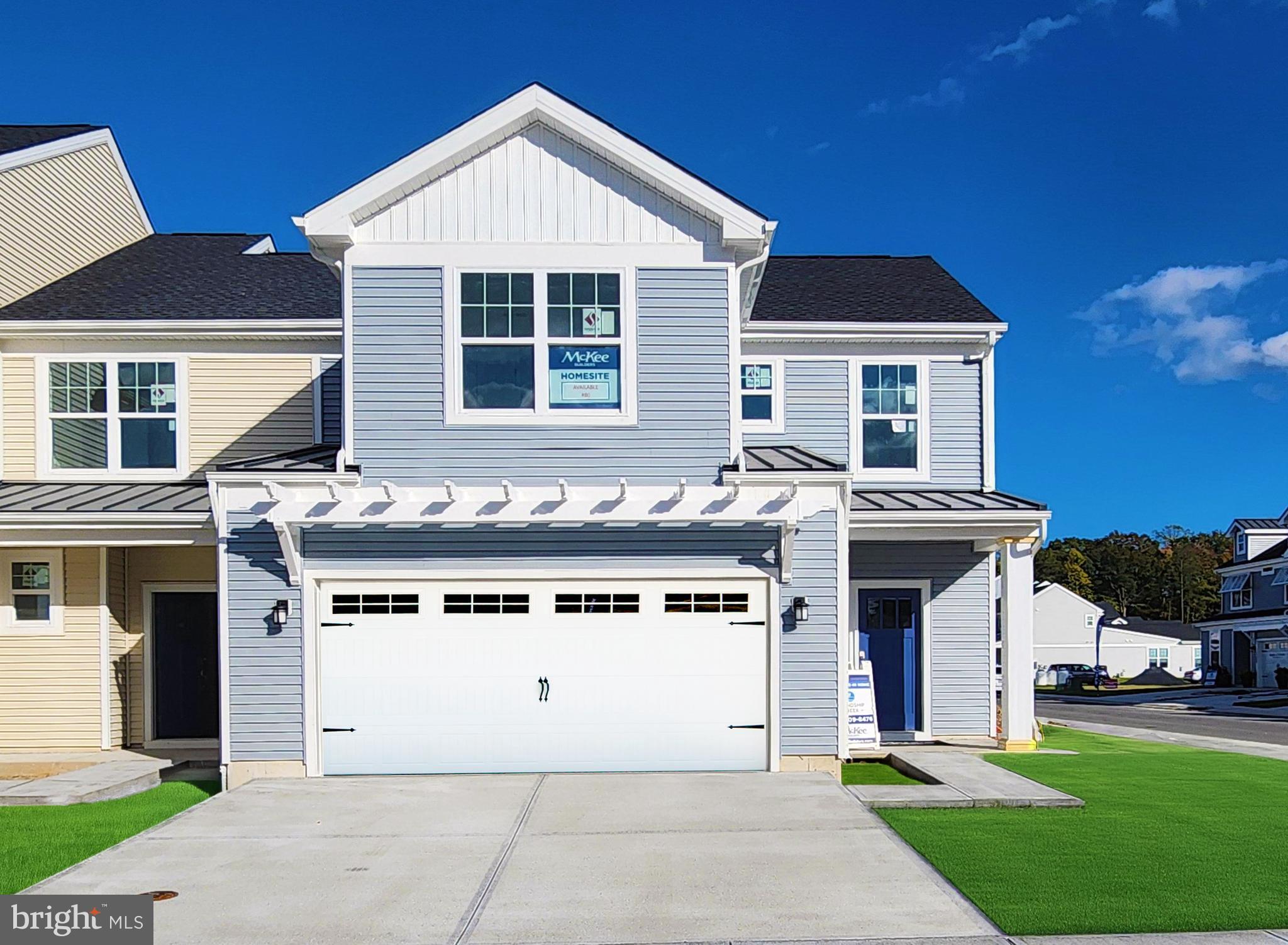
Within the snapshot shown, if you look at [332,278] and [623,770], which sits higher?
[332,278]

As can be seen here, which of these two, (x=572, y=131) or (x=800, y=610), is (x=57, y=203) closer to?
(x=572, y=131)

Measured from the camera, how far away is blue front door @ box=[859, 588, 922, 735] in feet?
50.0

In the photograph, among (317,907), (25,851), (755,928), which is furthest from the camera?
(25,851)

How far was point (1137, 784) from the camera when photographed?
11.3 metres

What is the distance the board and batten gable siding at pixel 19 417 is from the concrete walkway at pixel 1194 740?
57.4ft

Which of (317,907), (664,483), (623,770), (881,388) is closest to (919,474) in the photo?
(881,388)

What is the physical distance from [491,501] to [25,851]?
197 inches

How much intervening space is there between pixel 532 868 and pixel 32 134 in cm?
1543

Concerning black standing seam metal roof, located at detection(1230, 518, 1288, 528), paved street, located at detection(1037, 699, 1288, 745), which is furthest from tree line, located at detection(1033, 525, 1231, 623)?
paved street, located at detection(1037, 699, 1288, 745)

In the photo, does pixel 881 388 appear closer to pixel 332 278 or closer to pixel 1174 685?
pixel 332 278

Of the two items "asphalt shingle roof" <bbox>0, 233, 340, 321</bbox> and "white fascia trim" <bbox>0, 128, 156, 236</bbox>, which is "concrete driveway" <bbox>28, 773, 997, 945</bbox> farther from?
"white fascia trim" <bbox>0, 128, 156, 236</bbox>

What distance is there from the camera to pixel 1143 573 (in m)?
88.6

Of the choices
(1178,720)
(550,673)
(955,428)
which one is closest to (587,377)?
(550,673)

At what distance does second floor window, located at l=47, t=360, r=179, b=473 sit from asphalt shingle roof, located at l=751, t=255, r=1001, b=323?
827 centimetres
